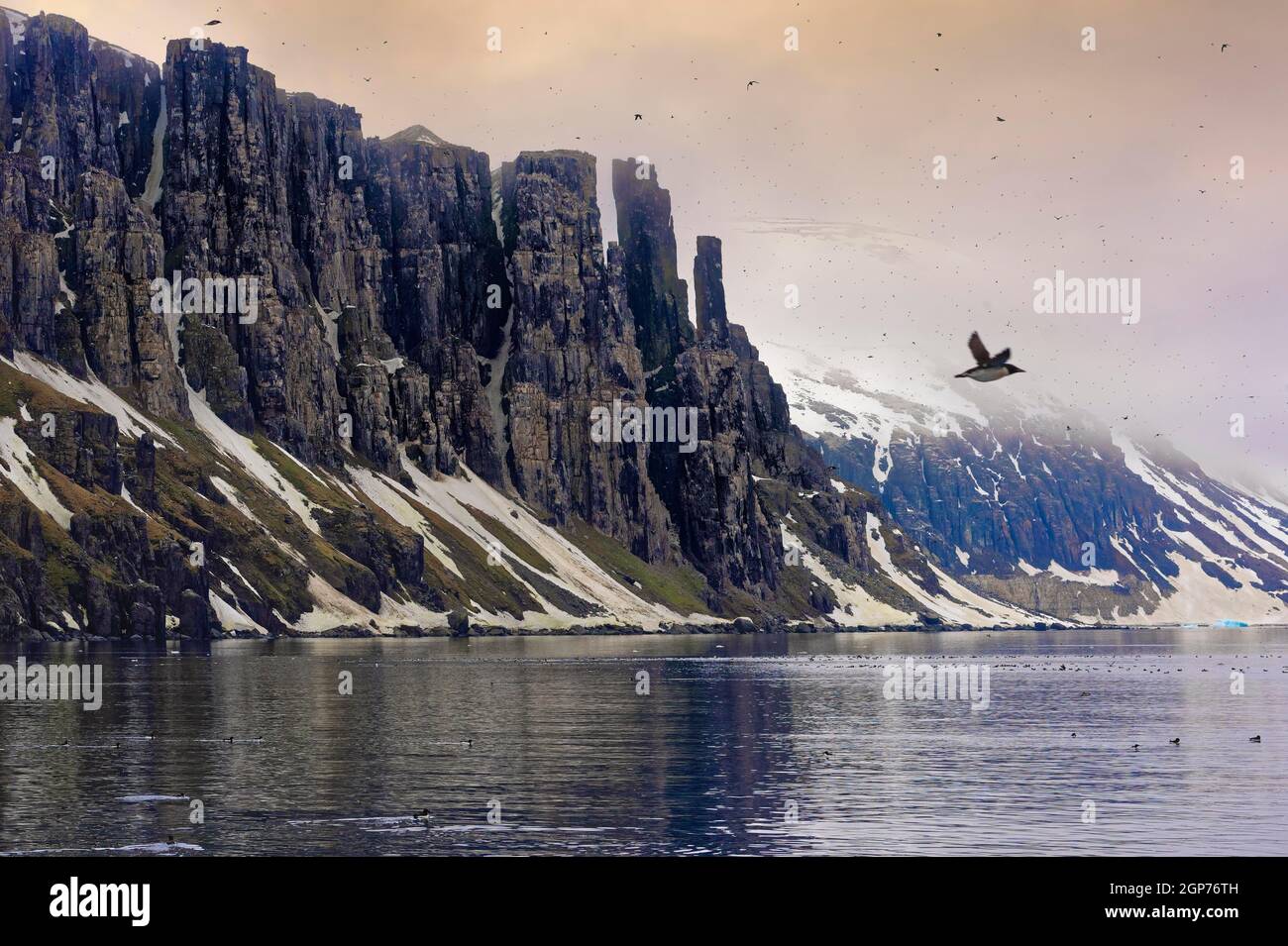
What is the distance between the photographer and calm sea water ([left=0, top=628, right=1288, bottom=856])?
75.4 metres

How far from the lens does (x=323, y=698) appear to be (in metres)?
156

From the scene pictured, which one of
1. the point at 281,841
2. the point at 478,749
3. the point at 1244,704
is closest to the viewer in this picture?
the point at 281,841

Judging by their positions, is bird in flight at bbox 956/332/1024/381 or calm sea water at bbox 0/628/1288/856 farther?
calm sea water at bbox 0/628/1288/856

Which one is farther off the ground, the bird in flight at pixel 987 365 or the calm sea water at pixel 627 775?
the bird in flight at pixel 987 365

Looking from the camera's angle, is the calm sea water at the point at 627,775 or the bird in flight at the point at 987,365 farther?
the calm sea water at the point at 627,775

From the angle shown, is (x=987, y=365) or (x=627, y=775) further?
(x=627, y=775)

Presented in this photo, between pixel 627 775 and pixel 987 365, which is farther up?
pixel 987 365

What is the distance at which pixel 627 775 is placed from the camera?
98.4 meters

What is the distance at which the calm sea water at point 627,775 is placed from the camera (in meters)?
75.4
